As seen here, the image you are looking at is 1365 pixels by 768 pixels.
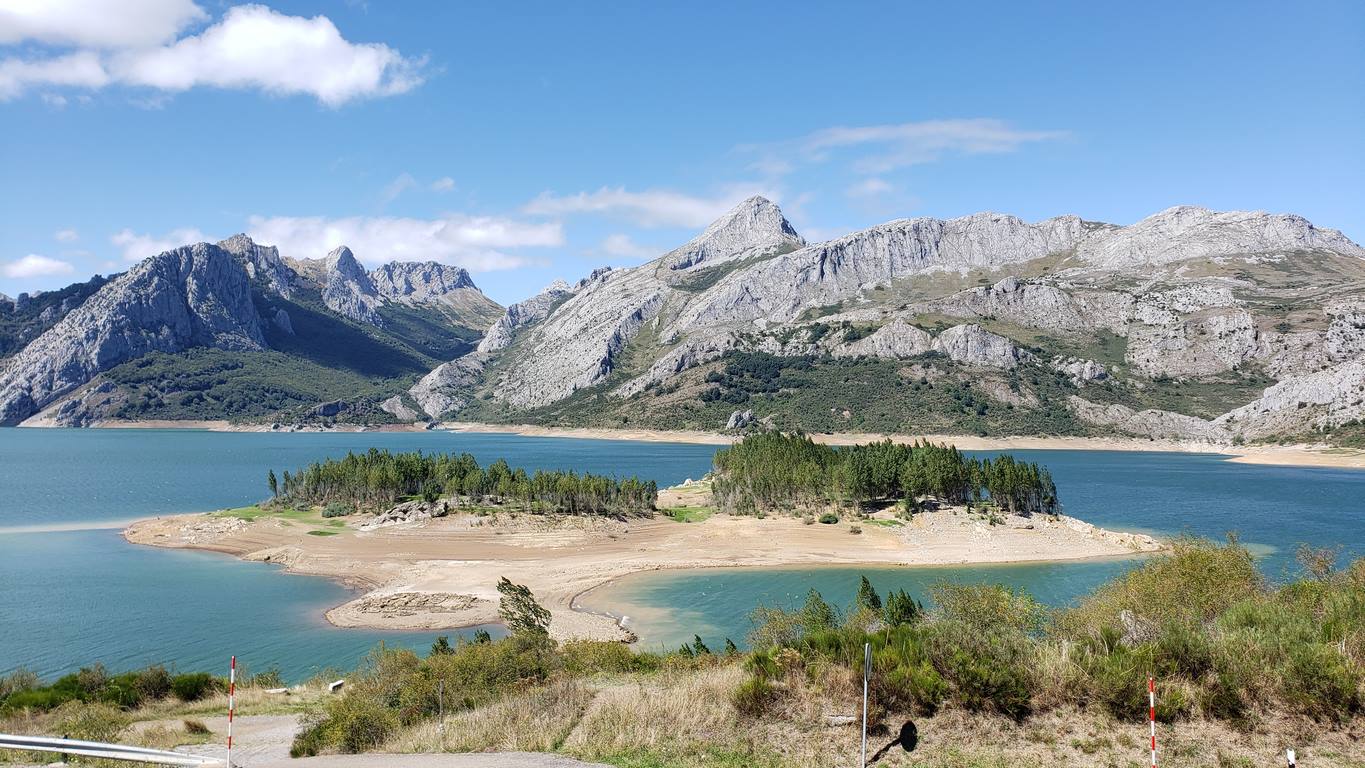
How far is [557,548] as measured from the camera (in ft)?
230

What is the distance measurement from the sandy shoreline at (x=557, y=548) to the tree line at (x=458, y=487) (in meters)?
3.29

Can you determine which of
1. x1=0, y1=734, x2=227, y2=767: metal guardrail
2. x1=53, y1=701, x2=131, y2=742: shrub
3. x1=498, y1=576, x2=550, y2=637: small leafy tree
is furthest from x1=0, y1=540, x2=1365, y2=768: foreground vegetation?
x1=498, y1=576, x2=550, y2=637: small leafy tree

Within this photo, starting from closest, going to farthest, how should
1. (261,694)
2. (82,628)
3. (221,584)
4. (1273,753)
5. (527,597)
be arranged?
(1273,753) < (261,694) < (527,597) < (82,628) < (221,584)

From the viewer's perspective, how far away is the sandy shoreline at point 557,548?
5347 centimetres

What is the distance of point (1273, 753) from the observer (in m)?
13.4

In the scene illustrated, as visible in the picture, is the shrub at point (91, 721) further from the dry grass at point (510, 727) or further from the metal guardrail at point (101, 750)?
the dry grass at point (510, 727)

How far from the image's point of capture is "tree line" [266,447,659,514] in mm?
82562

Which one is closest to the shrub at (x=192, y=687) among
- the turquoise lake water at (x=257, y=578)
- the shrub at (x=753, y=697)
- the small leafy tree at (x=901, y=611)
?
the turquoise lake water at (x=257, y=578)

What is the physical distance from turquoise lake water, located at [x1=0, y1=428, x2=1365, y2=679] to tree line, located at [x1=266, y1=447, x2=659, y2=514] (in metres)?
15.2

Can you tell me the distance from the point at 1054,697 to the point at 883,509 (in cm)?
7201

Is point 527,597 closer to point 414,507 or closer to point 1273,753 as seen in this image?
point 1273,753

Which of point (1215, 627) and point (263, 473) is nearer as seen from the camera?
point (1215, 627)

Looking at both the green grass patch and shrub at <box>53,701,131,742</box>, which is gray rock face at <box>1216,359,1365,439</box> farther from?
shrub at <box>53,701,131,742</box>

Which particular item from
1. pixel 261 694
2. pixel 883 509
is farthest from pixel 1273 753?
pixel 883 509
